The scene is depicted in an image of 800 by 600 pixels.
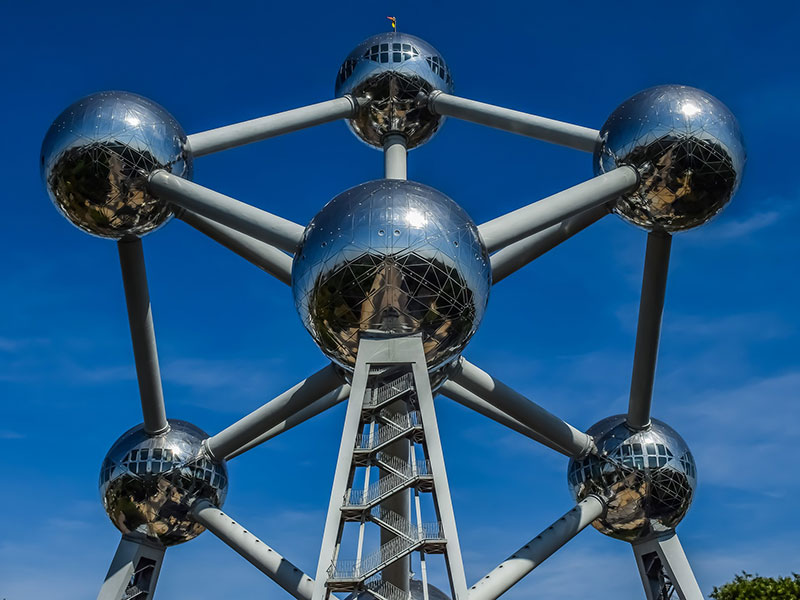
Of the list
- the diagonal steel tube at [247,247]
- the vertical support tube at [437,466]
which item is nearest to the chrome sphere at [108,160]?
the diagonal steel tube at [247,247]

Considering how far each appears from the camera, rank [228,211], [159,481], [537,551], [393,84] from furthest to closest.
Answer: [393,84] → [159,481] → [537,551] → [228,211]

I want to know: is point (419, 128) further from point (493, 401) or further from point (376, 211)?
point (376, 211)

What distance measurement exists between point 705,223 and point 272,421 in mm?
8447

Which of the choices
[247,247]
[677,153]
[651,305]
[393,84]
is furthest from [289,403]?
[677,153]

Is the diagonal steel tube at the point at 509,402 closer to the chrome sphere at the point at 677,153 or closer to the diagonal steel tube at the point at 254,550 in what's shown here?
the chrome sphere at the point at 677,153

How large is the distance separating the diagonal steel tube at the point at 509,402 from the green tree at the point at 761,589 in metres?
8.90

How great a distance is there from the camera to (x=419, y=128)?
21.3 m

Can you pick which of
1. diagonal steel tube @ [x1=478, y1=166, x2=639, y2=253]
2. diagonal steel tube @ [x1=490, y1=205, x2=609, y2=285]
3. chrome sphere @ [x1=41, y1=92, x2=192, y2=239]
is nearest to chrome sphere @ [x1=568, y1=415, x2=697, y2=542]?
diagonal steel tube @ [x1=490, y1=205, x2=609, y2=285]

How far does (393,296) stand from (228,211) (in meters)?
4.05

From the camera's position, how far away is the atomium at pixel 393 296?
13.6 meters

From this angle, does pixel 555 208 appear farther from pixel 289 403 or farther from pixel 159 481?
pixel 159 481

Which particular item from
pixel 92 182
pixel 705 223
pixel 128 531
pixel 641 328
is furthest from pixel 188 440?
pixel 705 223

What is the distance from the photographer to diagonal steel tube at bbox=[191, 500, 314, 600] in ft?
55.2

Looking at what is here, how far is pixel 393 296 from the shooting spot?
13.3 metres
